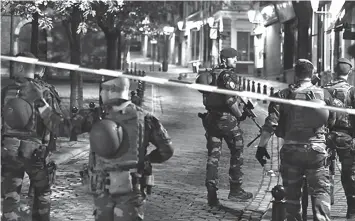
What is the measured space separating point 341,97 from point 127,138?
3422 mm

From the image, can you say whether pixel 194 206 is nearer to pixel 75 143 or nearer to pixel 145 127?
pixel 145 127

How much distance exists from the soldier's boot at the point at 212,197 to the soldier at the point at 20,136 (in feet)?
9.42

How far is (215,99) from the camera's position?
8.95m

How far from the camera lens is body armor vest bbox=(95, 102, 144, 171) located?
17.7 ft

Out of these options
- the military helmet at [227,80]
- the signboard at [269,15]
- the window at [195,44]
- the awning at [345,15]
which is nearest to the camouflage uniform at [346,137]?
the military helmet at [227,80]

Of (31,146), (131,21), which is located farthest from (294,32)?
(31,146)

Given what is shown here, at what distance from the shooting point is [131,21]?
70.1 feet

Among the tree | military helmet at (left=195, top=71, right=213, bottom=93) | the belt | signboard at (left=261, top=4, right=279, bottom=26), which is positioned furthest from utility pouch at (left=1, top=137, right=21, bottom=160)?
signboard at (left=261, top=4, right=279, bottom=26)

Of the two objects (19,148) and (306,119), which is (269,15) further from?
(19,148)

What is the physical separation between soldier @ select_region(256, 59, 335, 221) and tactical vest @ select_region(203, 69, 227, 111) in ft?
6.46

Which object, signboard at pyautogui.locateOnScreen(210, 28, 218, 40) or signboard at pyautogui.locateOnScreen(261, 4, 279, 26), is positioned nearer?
signboard at pyautogui.locateOnScreen(261, 4, 279, 26)

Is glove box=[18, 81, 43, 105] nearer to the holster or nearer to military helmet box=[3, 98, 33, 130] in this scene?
military helmet box=[3, 98, 33, 130]

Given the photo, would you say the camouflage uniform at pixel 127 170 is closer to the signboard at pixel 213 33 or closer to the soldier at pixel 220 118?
the soldier at pixel 220 118

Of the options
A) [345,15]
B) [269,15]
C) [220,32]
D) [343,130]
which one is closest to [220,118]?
[343,130]
